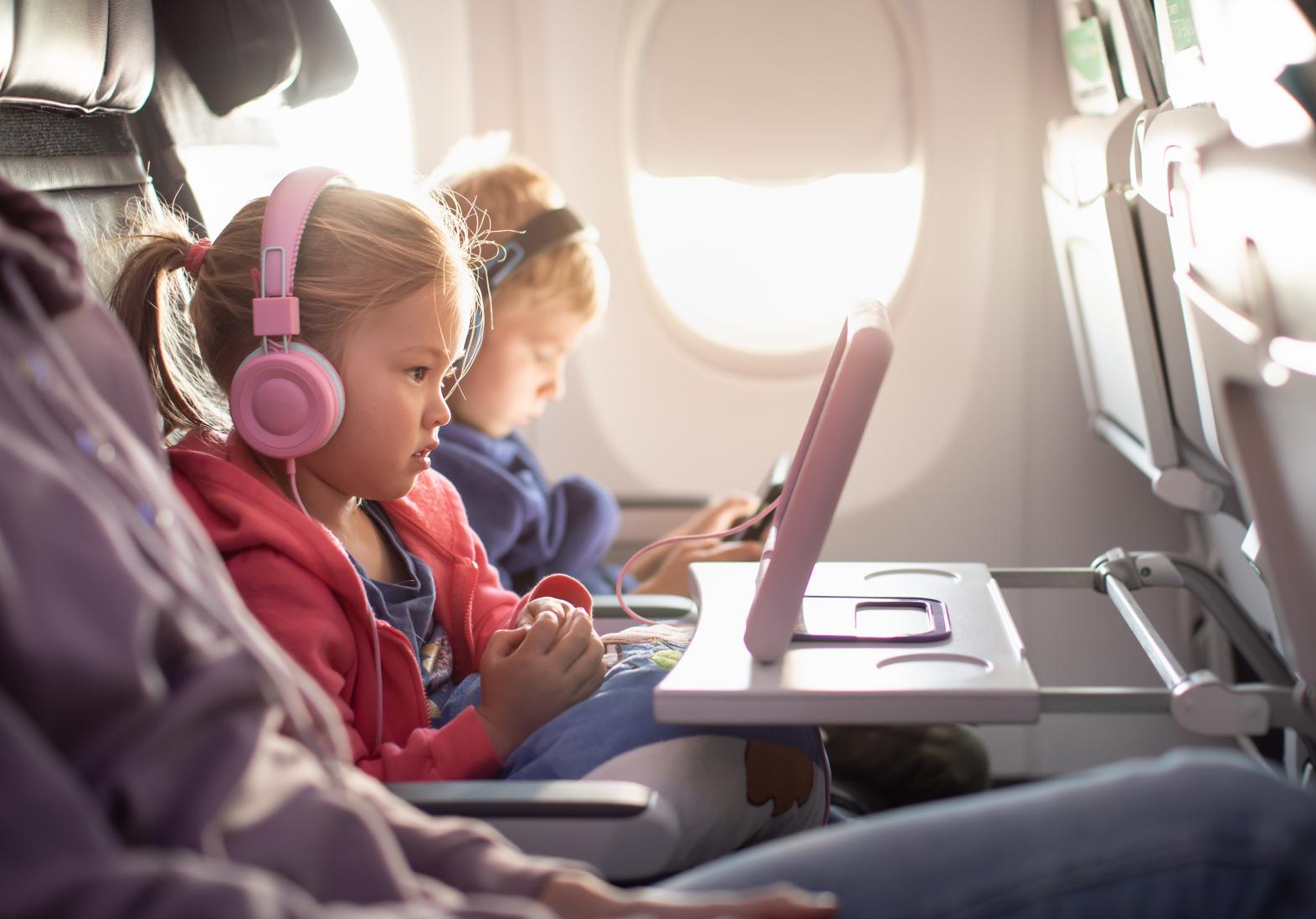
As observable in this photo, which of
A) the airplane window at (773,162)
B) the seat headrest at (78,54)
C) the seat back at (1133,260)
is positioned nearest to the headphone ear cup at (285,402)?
the seat headrest at (78,54)

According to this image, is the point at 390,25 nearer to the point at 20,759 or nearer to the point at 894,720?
the point at 894,720

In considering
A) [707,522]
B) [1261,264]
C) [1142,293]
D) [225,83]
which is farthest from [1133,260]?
[225,83]

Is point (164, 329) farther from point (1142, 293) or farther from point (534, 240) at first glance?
point (1142, 293)

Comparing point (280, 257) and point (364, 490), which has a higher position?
point (280, 257)

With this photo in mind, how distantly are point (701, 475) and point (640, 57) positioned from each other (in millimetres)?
878

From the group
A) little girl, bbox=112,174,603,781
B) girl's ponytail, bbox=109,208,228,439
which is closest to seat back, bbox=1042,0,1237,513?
little girl, bbox=112,174,603,781

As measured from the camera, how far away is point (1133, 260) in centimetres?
184

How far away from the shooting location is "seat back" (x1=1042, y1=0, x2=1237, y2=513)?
5.99ft

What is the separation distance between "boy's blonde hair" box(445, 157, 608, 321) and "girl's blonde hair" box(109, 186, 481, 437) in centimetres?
68

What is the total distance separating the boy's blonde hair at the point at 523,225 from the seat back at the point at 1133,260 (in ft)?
2.69

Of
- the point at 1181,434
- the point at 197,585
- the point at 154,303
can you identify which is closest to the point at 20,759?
the point at 197,585

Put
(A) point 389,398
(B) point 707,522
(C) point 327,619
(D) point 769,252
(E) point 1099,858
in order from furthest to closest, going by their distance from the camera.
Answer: (D) point 769,252 < (B) point 707,522 < (A) point 389,398 < (C) point 327,619 < (E) point 1099,858

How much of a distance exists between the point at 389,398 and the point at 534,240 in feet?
2.65

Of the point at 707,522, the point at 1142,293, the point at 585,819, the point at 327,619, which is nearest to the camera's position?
the point at 585,819
